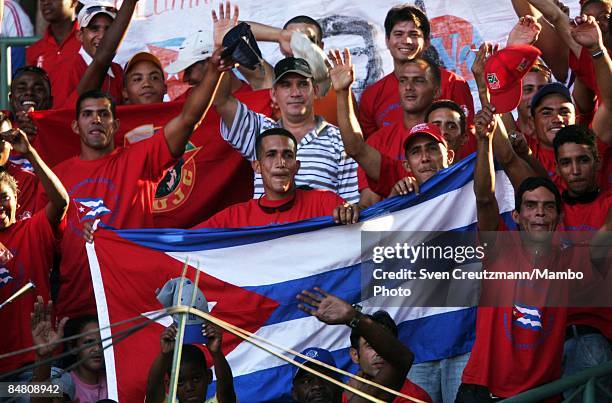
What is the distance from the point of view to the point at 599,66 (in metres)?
9.59

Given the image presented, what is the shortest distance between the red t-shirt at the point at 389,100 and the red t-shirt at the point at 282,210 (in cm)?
119

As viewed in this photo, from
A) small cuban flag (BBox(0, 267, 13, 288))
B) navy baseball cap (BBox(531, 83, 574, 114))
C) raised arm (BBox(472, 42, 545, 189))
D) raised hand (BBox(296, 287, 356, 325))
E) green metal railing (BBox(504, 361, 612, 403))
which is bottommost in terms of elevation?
green metal railing (BBox(504, 361, 612, 403))

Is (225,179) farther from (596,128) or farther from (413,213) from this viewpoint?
(596,128)

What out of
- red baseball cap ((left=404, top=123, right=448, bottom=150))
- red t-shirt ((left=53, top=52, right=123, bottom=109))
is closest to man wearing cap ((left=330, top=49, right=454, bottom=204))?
red baseball cap ((left=404, top=123, right=448, bottom=150))

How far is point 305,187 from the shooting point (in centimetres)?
992

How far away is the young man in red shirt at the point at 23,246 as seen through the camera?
943 centimetres

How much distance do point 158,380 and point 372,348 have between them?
48.7 inches

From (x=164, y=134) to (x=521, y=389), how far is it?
9.88 feet

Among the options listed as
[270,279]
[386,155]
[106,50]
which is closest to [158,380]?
[270,279]

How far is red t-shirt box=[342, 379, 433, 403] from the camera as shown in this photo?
8.45m

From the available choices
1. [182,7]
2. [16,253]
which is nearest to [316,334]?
[16,253]

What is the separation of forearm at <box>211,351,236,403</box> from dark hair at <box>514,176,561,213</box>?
1.90 m

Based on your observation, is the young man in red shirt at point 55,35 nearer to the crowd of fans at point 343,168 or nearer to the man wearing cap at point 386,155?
the crowd of fans at point 343,168

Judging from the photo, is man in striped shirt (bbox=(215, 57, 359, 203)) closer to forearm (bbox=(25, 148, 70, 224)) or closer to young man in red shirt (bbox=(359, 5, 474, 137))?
young man in red shirt (bbox=(359, 5, 474, 137))
